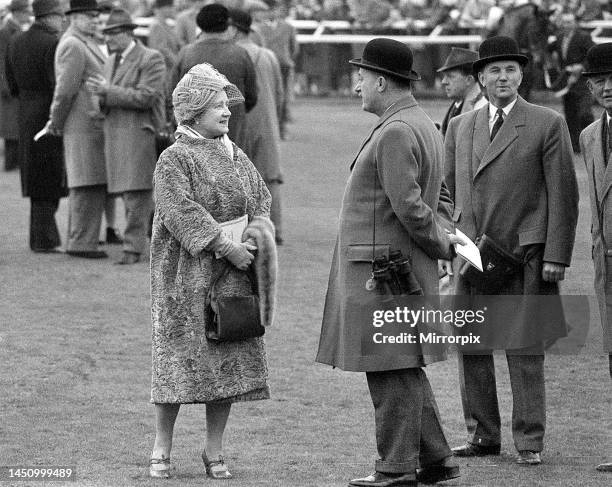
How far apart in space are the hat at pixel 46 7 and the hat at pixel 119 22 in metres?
1.26

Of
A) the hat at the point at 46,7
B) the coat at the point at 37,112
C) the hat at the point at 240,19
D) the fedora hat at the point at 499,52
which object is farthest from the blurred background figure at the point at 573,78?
the fedora hat at the point at 499,52

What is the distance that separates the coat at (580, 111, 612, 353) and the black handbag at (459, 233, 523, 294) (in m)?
0.38

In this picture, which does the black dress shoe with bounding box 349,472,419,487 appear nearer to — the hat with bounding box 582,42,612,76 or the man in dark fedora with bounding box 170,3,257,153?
the hat with bounding box 582,42,612,76

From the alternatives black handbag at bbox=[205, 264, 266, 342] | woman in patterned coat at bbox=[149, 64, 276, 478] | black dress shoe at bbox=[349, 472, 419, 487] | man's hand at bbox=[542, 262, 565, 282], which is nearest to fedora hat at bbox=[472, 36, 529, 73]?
man's hand at bbox=[542, 262, 565, 282]

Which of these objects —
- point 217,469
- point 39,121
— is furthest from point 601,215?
point 39,121

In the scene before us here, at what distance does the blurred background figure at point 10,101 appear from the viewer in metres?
18.7

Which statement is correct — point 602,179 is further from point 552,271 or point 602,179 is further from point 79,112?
point 79,112

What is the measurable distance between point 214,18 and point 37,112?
2.43 metres

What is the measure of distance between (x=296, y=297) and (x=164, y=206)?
499 centimetres

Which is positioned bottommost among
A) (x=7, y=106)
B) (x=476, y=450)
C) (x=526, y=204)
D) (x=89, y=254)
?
(x=89, y=254)

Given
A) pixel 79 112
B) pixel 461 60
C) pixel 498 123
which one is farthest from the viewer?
pixel 79 112

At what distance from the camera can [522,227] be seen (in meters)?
6.99

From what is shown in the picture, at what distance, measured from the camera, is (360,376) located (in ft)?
29.8

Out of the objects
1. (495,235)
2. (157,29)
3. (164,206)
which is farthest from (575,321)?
(157,29)
